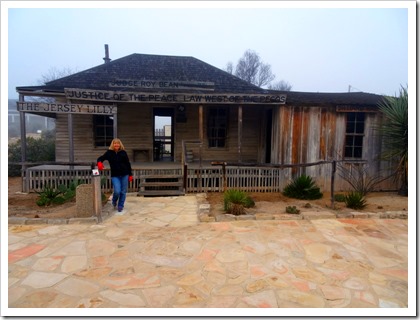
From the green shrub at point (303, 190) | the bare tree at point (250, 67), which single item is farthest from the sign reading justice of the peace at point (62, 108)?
the bare tree at point (250, 67)

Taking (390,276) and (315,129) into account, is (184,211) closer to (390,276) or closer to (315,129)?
(390,276)

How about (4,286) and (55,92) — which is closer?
(4,286)

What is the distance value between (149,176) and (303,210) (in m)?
4.67

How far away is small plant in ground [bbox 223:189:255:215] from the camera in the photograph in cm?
561

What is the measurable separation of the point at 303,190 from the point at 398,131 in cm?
361

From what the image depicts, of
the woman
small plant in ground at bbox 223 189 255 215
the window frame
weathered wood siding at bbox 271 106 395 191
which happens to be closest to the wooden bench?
the woman

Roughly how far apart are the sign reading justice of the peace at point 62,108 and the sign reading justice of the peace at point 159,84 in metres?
2.66

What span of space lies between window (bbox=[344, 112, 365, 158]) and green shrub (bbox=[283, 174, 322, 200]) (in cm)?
219

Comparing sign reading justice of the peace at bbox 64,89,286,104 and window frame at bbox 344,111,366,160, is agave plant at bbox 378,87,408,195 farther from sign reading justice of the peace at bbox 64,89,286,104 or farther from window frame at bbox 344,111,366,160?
sign reading justice of the peace at bbox 64,89,286,104

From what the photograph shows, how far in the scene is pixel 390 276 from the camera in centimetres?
326

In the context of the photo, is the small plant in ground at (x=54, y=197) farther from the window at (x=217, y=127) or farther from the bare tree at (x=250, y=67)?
the bare tree at (x=250, y=67)

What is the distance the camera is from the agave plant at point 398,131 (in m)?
7.99

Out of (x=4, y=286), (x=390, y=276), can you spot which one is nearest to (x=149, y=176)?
(x=4, y=286)

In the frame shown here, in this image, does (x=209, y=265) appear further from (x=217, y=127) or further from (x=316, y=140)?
→ (x=217, y=127)
